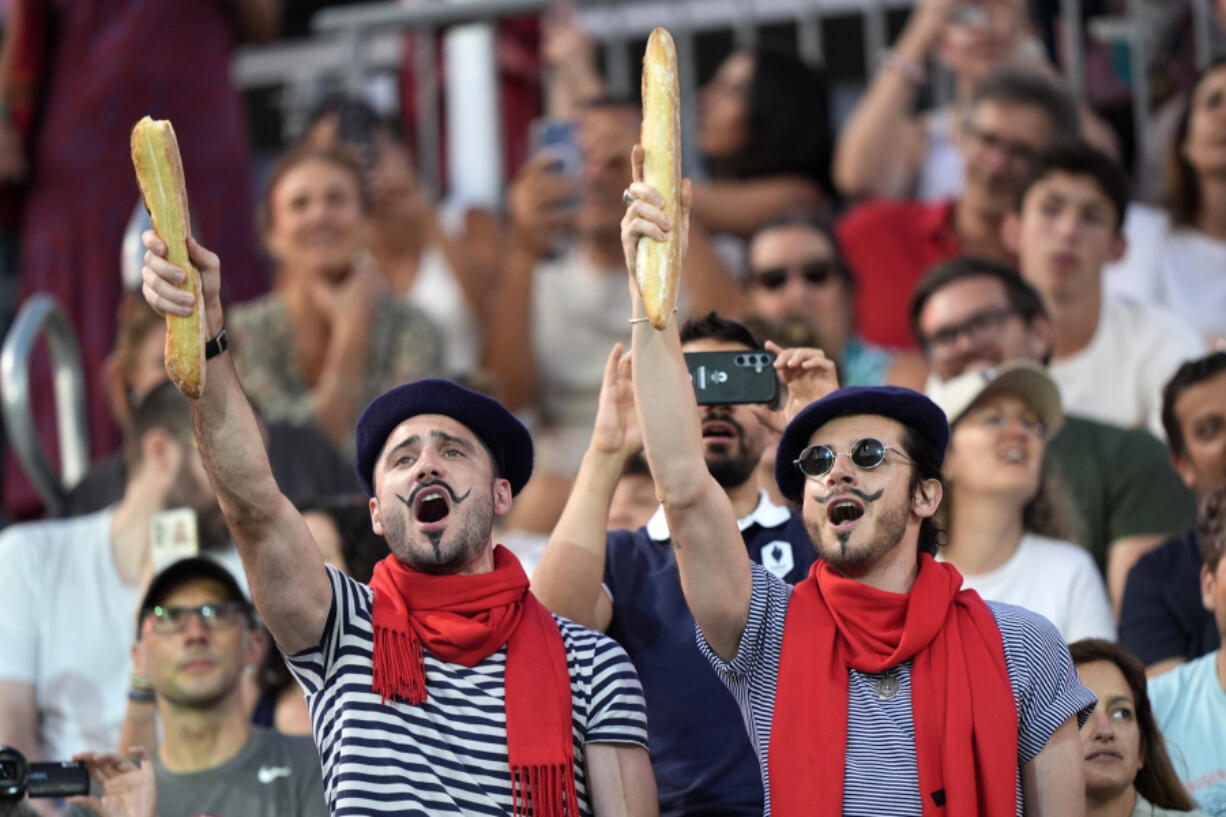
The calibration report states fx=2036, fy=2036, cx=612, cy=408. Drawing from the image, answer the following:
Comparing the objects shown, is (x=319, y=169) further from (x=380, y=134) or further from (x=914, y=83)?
(x=914, y=83)

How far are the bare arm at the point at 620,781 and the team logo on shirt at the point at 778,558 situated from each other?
0.68 m

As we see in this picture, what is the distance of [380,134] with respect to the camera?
802 centimetres

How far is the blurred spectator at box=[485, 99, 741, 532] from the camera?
24.6 ft

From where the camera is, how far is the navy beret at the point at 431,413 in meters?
4.30

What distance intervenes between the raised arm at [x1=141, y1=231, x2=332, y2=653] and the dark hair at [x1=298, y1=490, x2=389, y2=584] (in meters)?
1.50

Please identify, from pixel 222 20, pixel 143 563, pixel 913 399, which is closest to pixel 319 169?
pixel 222 20

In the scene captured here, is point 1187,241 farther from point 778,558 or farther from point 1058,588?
point 778,558

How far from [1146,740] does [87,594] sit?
3.08 meters

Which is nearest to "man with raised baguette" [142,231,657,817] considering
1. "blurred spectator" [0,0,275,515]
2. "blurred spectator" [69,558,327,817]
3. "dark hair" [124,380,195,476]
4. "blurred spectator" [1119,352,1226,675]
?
"blurred spectator" [69,558,327,817]

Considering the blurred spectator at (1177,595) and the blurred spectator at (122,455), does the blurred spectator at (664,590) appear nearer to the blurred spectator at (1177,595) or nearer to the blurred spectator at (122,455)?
the blurred spectator at (1177,595)

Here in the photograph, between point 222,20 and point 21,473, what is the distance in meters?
2.06

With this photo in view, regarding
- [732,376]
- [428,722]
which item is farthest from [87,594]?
[732,376]

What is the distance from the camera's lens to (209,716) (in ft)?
16.8

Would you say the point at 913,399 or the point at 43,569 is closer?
the point at 913,399
